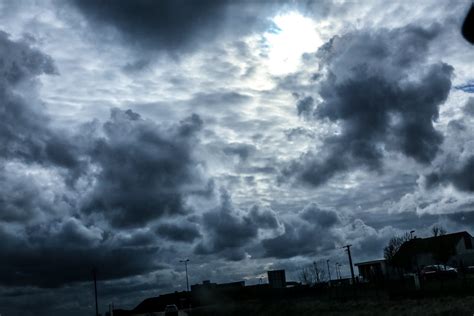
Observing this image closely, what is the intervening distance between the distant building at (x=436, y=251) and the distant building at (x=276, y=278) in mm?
19789

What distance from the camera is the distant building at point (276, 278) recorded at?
9306 centimetres

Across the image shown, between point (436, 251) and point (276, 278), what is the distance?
90.8 ft

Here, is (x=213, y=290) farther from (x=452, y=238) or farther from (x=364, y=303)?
(x=364, y=303)

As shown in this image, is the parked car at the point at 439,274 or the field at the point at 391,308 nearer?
the field at the point at 391,308

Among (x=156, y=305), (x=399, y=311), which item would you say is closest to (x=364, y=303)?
(x=399, y=311)

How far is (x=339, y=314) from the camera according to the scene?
3497cm

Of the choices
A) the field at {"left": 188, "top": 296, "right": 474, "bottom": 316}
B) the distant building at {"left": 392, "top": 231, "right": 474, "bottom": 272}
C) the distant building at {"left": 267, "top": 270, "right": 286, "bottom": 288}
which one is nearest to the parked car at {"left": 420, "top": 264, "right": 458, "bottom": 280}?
the field at {"left": 188, "top": 296, "right": 474, "bottom": 316}

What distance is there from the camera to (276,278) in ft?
307

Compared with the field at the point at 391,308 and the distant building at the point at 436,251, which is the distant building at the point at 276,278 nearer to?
the distant building at the point at 436,251

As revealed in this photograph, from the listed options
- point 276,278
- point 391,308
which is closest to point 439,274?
point 391,308

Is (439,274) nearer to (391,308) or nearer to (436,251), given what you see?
(391,308)

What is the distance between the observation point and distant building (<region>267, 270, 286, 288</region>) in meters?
93.1

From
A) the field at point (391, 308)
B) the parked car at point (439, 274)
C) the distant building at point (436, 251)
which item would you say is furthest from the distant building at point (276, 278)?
the field at point (391, 308)

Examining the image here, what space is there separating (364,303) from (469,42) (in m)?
37.4
